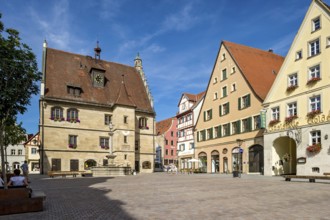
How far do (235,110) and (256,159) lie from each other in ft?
22.2

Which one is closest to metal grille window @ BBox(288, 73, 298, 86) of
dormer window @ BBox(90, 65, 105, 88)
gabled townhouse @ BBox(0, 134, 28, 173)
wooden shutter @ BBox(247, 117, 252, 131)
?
wooden shutter @ BBox(247, 117, 252, 131)

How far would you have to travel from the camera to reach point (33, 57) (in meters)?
11.3

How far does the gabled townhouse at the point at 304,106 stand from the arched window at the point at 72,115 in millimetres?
24593

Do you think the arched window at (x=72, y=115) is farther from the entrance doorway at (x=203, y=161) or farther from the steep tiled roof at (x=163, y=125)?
the steep tiled roof at (x=163, y=125)

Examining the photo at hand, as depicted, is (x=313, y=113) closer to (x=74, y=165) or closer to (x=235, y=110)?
(x=235, y=110)

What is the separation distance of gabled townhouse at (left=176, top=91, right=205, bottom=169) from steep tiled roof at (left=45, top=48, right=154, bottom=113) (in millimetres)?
7990

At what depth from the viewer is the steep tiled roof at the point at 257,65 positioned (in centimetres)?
3466

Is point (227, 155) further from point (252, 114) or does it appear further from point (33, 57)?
point (33, 57)

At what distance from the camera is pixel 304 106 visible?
85.4 ft

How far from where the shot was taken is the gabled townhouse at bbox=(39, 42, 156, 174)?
130 ft

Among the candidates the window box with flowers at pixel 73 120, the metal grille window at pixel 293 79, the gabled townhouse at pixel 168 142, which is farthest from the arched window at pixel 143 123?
the gabled townhouse at pixel 168 142

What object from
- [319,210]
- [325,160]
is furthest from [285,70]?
[319,210]

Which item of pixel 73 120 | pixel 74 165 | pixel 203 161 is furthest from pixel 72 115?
pixel 203 161

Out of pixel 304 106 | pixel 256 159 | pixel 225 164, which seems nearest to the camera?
pixel 304 106
